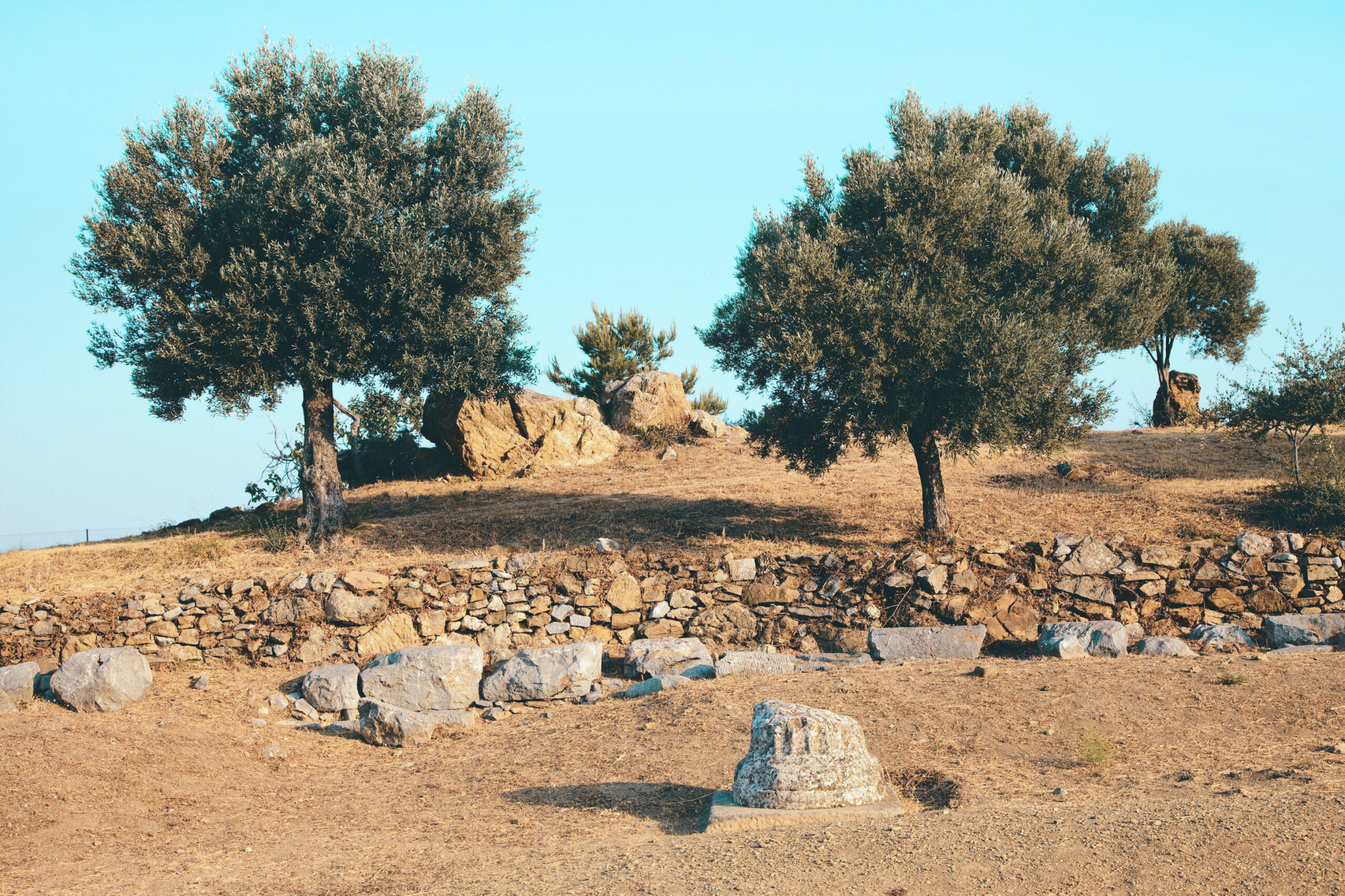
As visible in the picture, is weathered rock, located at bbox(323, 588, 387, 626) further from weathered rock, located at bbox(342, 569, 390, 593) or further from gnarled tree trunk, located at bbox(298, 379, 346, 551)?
gnarled tree trunk, located at bbox(298, 379, 346, 551)

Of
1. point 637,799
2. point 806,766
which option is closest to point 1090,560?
point 806,766

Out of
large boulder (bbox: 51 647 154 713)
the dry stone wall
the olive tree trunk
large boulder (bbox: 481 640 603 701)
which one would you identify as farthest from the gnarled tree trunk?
the olive tree trunk

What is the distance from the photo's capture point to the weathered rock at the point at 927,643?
41.6 ft

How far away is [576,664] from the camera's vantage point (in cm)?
1269

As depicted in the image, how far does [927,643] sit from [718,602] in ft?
12.6

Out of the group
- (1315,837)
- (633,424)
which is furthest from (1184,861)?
(633,424)

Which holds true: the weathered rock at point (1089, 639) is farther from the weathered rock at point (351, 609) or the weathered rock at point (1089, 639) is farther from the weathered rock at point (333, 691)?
the weathered rock at point (351, 609)

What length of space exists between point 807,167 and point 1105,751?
12.4 meters

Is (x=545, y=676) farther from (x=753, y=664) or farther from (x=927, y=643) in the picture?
(x=927, y=643)

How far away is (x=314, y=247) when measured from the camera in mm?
18031

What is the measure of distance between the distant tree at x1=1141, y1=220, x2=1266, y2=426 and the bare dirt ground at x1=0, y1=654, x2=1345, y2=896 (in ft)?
71.2

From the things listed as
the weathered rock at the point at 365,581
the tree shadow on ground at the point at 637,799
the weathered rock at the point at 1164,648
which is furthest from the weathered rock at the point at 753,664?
the weathered rock at the point at 365,581

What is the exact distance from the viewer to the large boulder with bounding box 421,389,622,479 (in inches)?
977

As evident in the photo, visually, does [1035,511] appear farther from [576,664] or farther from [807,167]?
[576,664]
